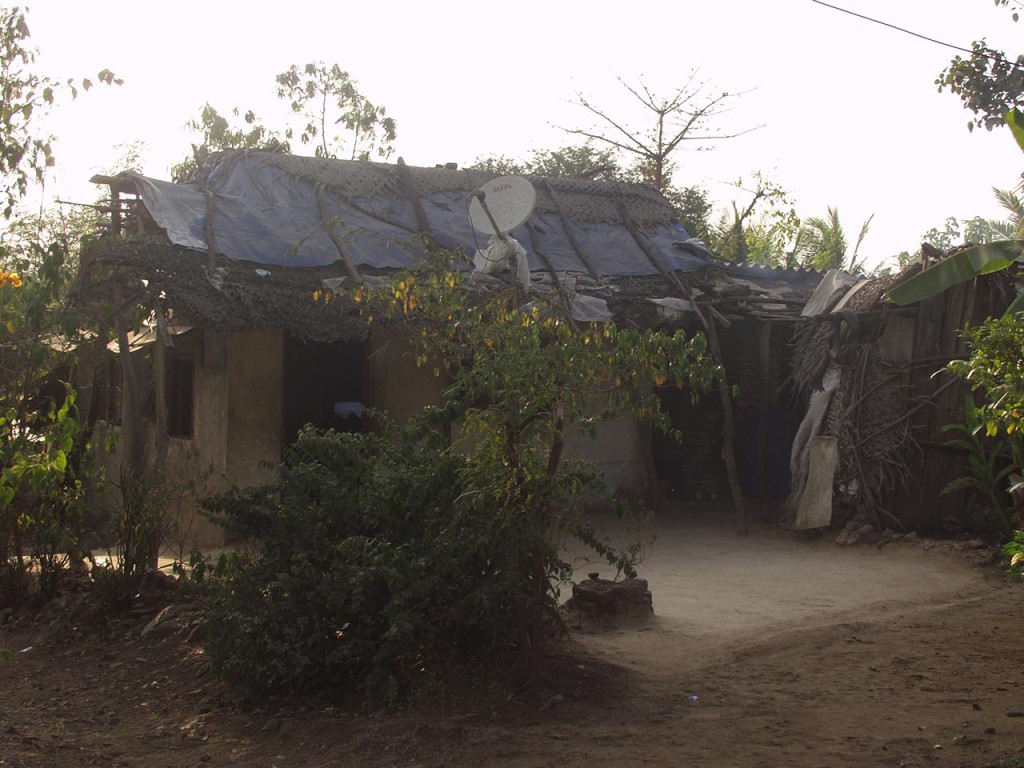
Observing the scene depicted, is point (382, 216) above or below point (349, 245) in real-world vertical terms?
above

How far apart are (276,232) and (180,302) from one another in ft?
7.46

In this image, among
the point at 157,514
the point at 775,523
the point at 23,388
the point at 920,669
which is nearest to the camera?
the point at 920,669

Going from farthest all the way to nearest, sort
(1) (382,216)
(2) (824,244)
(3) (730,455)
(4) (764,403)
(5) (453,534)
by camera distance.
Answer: (2) (824,244) < (1) (382,216) < (4) (764,403) < (3) (730,455) < (5) (453,534)

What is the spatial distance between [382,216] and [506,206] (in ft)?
11.3

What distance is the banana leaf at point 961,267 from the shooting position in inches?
256

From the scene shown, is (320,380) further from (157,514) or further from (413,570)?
(413,570)

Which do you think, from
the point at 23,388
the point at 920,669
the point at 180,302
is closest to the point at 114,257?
the point at 180,302

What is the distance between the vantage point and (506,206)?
8.90 metres

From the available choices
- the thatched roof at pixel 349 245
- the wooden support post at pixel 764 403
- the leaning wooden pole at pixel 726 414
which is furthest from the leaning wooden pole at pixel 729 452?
the wooden support post at pixel 764 403

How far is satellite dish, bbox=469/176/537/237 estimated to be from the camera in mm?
8711

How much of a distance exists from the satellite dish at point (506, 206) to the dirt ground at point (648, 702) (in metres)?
3.39

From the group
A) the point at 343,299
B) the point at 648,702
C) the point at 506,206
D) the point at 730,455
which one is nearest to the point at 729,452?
the point at 730,455

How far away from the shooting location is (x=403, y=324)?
9.84m

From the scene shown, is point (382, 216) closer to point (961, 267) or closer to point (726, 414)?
point (726, 414)
